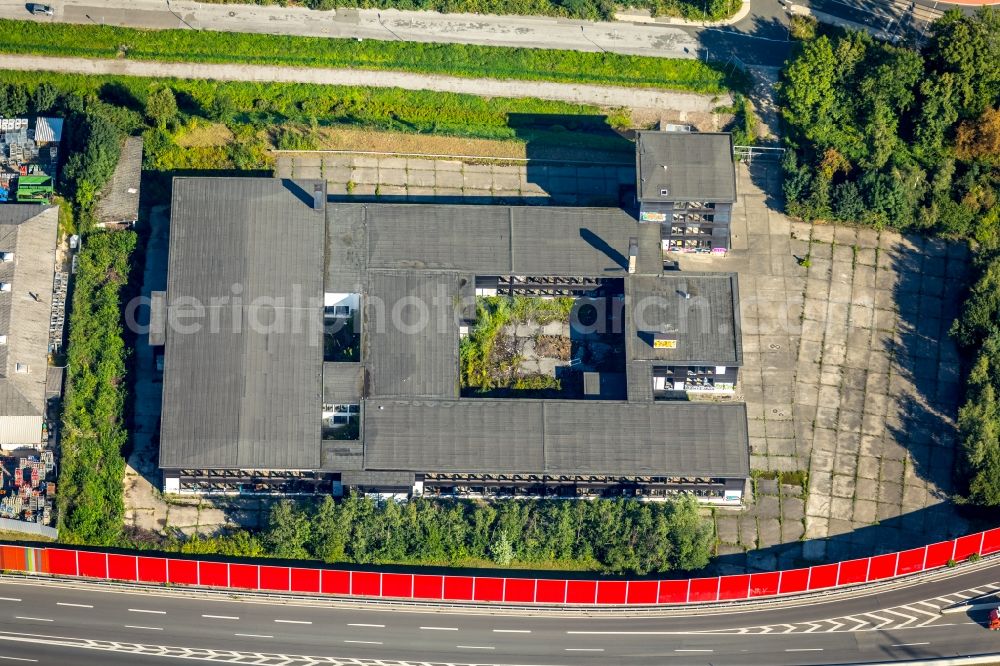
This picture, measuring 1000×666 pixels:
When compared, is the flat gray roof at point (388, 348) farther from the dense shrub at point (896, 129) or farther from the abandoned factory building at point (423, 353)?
the dense shrub at point (896, 129)

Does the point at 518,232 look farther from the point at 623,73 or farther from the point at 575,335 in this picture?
the point at 623,73

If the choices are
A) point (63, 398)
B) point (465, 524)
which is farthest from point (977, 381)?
point (63, 398)

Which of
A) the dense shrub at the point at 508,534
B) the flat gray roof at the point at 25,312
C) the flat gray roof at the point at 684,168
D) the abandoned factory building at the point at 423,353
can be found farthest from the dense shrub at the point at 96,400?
the flat gray roof at the point at 684,168

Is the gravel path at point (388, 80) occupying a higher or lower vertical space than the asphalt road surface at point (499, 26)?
lower

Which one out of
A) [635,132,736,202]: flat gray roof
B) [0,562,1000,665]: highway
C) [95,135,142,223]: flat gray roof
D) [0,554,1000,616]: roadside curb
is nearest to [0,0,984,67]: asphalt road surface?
[95,135,142,223]: flat gray roof

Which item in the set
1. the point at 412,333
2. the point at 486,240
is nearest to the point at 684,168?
the point at 486,240

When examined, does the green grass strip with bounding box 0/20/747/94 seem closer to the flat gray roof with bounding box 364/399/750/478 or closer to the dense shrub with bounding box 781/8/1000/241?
the dense shrub with bounding box 781/8/1000/241

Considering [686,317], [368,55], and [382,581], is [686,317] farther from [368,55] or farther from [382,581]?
[368,55]
